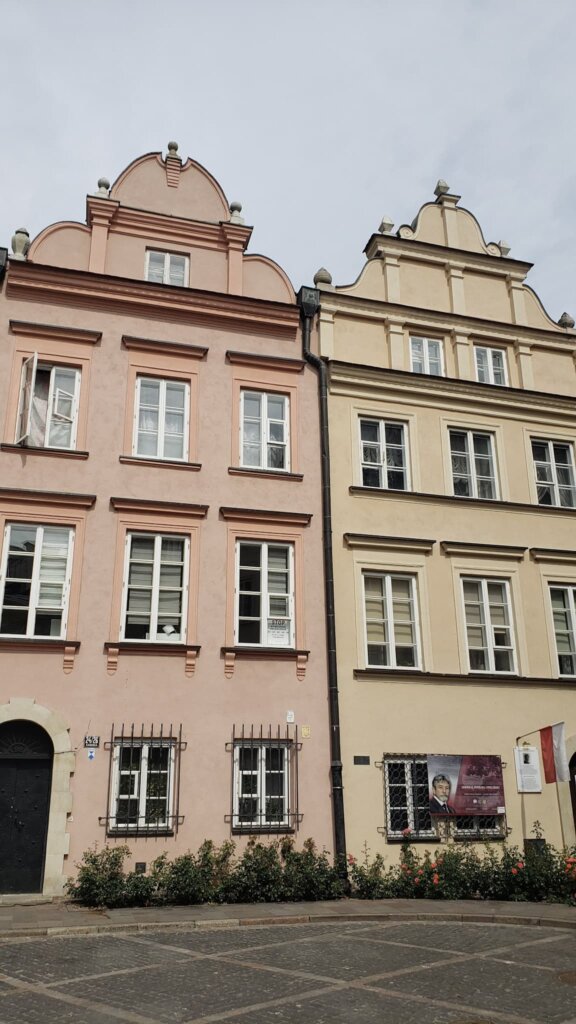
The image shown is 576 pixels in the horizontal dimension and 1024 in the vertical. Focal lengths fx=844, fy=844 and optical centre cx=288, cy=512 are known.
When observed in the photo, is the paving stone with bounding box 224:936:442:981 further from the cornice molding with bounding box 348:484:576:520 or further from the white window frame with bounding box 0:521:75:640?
the cornice molding with bounding box 348:484:576:520

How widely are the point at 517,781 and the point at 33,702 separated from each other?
32.6 ft

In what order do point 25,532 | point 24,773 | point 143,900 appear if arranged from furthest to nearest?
1. point 25,532
2. point 24,773
3. point 143,900

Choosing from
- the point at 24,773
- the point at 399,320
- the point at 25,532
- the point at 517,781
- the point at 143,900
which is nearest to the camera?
the point at 143,900

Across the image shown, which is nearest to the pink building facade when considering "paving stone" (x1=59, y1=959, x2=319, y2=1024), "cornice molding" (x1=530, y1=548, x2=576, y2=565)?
"cornice molding" (x1=530, y1=548, x2=576, y2=565)

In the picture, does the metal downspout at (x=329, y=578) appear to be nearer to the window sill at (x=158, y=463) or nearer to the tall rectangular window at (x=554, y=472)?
the window sill at (x=158, y=463)

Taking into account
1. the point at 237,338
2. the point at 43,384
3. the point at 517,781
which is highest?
the point at 237,338

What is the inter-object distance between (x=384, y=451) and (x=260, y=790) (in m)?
8.02

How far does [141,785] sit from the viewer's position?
50.3ft

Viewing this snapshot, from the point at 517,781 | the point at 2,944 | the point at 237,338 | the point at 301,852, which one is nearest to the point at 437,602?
the point at 517,781

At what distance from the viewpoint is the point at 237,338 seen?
19156 millimetres

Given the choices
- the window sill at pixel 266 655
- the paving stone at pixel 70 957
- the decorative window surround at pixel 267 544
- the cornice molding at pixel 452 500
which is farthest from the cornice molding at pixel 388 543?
the paving stone at pixel 70 957

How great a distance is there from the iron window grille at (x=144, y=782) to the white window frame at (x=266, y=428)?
5.91m

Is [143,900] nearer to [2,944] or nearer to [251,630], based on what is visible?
[2,944]

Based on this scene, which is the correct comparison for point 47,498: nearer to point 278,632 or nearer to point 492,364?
point 278,632
